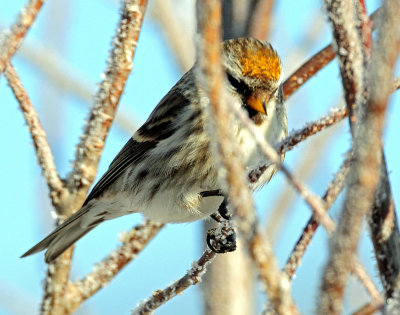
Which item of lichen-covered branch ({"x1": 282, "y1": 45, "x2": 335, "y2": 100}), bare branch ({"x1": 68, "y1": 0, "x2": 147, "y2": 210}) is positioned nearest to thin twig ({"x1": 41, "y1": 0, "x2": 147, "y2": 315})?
bare branch ({"x1": 68, "y1": 0, "x2": 147, "y2": 210})

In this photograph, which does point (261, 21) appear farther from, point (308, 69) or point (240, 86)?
point (240, 86)

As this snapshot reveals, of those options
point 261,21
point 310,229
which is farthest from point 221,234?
Result: point 261,21

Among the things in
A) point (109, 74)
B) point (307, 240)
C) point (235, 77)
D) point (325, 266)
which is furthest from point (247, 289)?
point (325, 266)

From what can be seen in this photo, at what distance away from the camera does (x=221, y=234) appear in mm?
2043

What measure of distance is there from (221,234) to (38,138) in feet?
3.61

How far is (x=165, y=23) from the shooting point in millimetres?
4457

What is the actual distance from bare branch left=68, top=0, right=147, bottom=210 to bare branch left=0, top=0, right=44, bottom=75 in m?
1.07

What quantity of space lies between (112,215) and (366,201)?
9.87ft

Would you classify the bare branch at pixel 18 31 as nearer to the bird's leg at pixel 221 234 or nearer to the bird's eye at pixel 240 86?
the bird's leg at pixel 221 234

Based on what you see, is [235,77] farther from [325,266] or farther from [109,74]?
[325,266]

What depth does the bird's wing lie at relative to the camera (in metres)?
3.54

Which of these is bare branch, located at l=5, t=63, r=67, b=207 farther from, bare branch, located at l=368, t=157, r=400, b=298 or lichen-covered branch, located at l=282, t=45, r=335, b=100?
bare branch, located at l=368, t=157, r=400, b=298

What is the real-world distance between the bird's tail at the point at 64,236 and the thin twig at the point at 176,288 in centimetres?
111

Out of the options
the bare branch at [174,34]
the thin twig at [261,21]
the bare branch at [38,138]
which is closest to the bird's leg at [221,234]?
the bare branch at [38,138]
